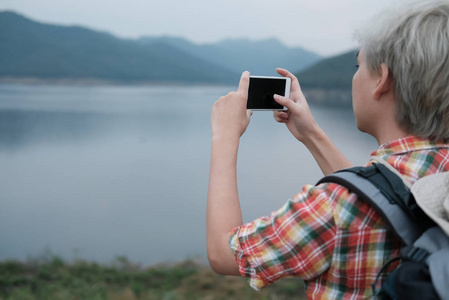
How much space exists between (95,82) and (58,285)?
27.6 feet

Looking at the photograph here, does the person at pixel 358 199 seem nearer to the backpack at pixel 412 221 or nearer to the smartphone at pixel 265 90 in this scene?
the backpack at pixel 412 221

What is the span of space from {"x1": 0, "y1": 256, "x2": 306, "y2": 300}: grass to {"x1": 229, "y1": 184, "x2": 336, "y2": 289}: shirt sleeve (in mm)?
2785

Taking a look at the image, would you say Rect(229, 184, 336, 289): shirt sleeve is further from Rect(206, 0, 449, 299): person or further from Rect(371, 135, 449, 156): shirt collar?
Rect(371, 135, 449, 156): shirt collar

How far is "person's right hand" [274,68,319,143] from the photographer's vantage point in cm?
94

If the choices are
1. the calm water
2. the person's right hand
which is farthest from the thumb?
the calm water

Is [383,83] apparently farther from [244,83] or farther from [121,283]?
[121,283]

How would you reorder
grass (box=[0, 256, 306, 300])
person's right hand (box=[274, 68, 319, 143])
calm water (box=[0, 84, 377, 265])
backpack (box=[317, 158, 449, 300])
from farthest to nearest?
calm water (box=[0, 84, 377, 265]), grass (box=[0, 256, 306, 300]), person's right hand (box=[274, 68, 319, 143]), backpack (box=[317, 158, 449, 300])

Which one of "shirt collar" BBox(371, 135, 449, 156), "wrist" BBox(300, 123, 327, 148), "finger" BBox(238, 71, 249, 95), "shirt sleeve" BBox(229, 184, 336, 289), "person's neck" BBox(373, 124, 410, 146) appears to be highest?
"finger" BBox(238, 71, 249, 95)

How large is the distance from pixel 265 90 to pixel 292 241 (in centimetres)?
40

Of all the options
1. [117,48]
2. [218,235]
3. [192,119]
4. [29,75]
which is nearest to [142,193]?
[29,75]

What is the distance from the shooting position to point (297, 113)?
95cm

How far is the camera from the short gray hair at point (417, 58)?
64 cm

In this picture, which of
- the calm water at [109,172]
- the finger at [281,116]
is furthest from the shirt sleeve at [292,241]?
the calm water at [109,172]

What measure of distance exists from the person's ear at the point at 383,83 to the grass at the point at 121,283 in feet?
9.36
